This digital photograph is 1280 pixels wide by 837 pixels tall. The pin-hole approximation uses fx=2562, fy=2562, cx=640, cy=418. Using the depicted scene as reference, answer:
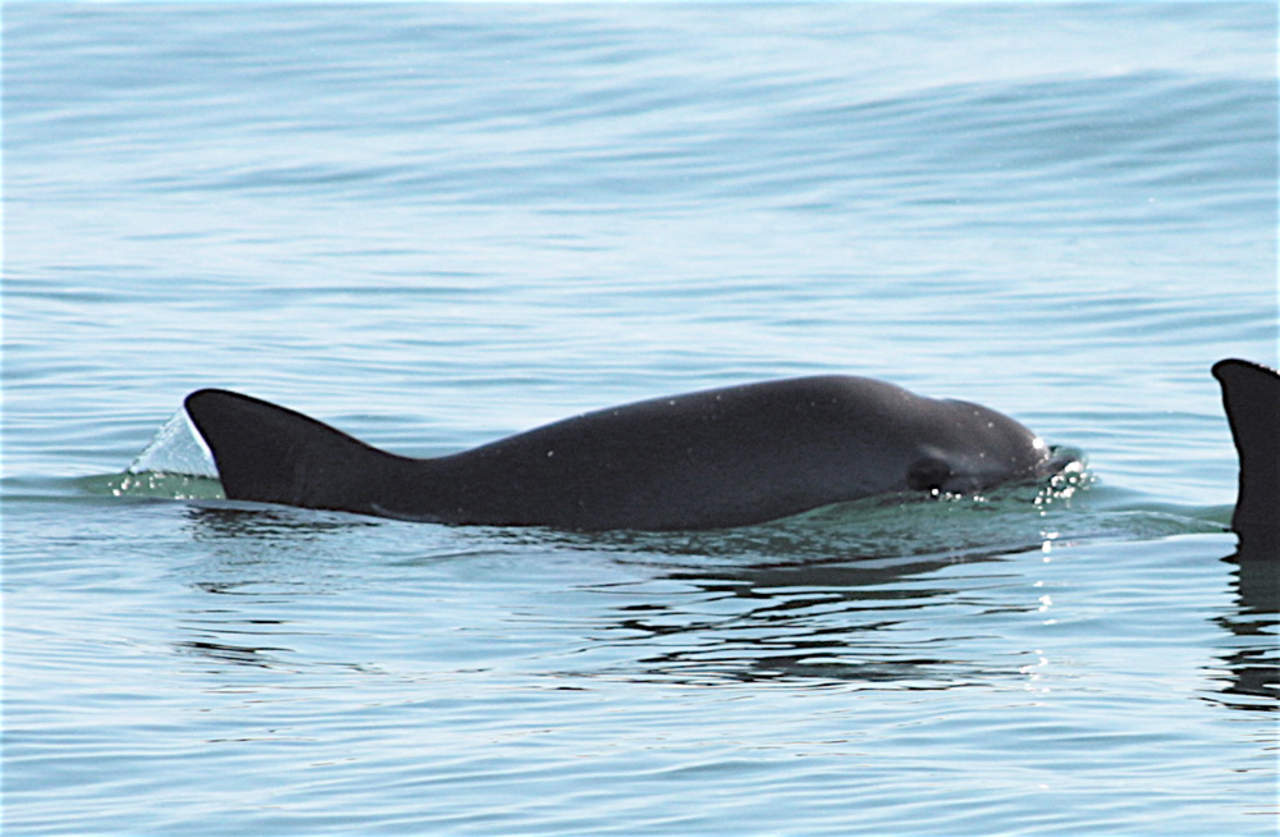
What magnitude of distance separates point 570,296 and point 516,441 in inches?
308

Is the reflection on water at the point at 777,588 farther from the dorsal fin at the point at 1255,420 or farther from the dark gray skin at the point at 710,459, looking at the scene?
the dorsal fin at the point at 1255,420

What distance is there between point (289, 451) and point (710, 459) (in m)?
1.85

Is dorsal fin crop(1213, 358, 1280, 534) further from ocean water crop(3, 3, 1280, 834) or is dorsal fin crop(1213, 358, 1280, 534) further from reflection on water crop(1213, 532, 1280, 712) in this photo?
ocean water crop(3, 3, 1280, 834)

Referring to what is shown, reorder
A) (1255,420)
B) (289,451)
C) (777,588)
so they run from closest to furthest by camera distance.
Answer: (1255,420)
(777,588)
(289,451)

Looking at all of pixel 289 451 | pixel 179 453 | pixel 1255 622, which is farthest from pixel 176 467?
pixel 1255 622

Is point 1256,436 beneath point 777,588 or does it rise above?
above

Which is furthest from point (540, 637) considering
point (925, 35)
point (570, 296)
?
point (925, 35)

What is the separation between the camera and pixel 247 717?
24.6 ft

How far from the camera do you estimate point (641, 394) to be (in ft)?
47.7

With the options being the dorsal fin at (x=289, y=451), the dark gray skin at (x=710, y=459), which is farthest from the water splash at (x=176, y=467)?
the dark gray skin at (x=710, y=459)

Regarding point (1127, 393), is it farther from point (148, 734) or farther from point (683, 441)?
point (148, 734)

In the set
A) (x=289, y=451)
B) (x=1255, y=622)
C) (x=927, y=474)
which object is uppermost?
(x=289, y=451)

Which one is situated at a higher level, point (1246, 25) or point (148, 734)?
point (1246, 25)

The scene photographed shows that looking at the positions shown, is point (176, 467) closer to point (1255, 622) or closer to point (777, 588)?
point (777, 588)
